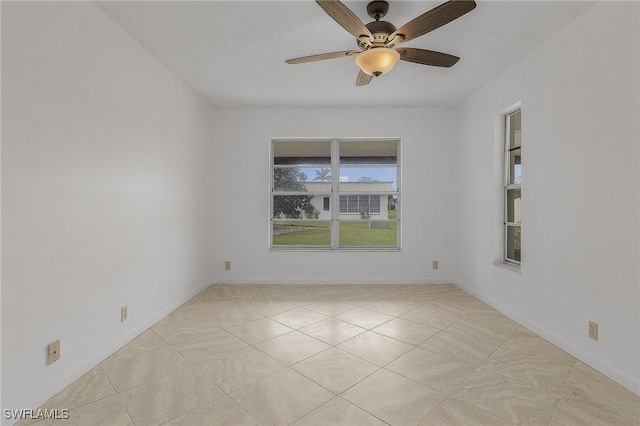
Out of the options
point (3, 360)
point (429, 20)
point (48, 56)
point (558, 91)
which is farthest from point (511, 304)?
point (48, 56)

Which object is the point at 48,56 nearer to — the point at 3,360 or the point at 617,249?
the point at 3,360

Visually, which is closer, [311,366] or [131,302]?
[311,366]

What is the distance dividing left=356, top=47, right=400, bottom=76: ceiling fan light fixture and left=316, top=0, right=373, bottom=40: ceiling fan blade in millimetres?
100

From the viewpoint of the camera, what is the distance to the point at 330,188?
15.5ft

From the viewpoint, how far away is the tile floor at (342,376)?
1.71m

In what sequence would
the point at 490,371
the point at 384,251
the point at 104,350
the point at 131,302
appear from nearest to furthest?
the point at 490,371 → the point at 104,350 → the point at 131,302 → the point at 384,251

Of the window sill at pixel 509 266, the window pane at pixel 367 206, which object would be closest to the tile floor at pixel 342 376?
the window sill at pixel 509 266

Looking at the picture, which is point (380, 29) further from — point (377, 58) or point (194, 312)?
point (194, 312)

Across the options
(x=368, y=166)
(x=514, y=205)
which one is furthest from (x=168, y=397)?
(x=368, y=166)

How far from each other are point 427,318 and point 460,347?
658 millimetres

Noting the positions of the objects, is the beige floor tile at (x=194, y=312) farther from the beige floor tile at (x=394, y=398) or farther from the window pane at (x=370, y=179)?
the window pane at (x=370, y=179)

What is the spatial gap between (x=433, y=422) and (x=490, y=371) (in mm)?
779

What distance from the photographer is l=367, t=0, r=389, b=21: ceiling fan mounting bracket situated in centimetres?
215

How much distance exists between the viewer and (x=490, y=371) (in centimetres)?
216
